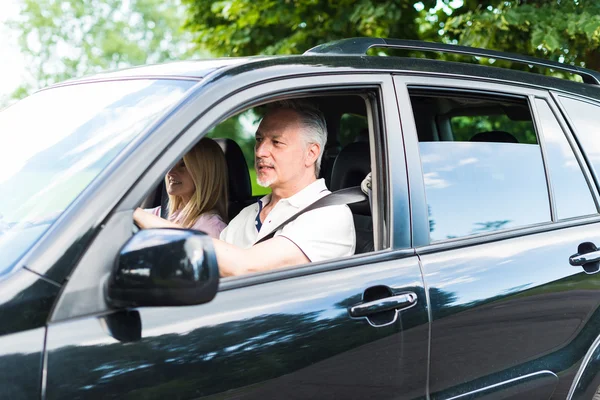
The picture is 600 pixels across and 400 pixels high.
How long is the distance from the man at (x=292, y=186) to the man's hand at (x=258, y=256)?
4.3 inches

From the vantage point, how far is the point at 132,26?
5419cm

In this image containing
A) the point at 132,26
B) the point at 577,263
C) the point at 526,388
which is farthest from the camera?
the point at 132,26

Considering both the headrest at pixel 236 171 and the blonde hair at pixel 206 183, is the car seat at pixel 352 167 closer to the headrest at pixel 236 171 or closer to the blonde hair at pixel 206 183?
the blonde hair at pixel 206 183

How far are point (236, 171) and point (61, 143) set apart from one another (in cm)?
187

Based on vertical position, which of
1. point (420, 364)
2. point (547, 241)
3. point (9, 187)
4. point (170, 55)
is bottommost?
point (420, 364)

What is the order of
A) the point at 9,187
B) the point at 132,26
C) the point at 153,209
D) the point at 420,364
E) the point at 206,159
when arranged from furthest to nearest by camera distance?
the point at 132,26 → the point at 153,209 → the point at 206,159 → the point at 420,364 → the point at 9,187

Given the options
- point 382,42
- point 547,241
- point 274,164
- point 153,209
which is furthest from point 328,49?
point 153,209

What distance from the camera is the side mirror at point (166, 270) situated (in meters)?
1.74

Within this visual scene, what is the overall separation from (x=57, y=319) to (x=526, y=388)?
1.66m

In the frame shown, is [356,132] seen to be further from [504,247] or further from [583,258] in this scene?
[504,247]

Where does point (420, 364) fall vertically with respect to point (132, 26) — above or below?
below

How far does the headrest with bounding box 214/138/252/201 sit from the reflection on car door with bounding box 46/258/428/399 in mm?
1782

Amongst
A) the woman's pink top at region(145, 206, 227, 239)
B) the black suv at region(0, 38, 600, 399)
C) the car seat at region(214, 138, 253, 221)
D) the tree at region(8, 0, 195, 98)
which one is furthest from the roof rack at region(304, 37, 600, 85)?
the tree at region(8, 0, 195, 98)

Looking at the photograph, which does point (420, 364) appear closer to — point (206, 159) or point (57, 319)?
point (57, 319)
